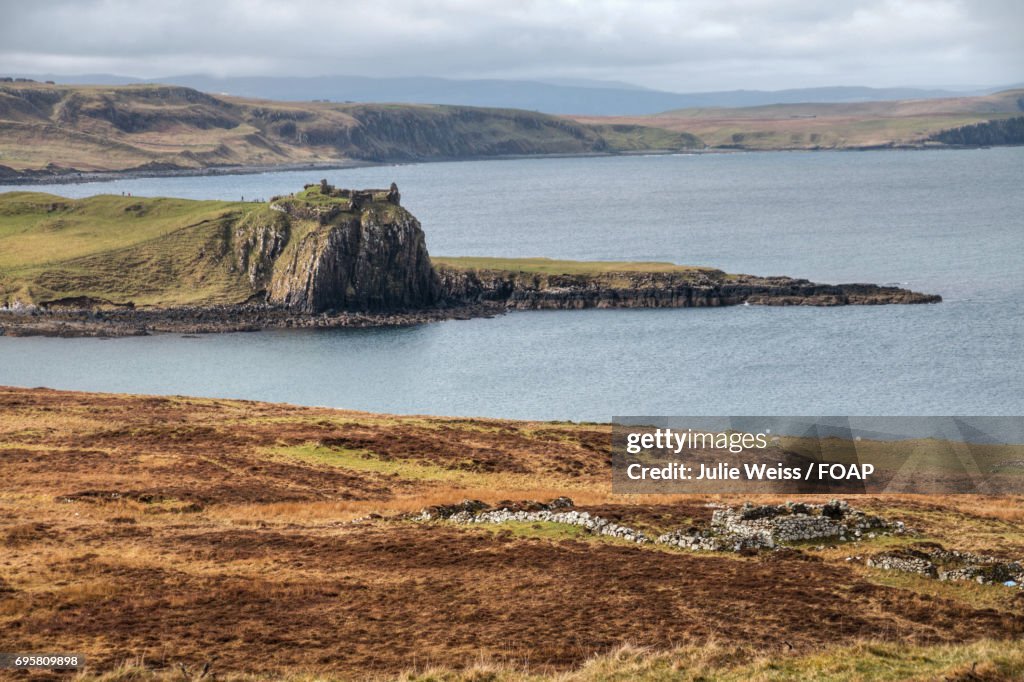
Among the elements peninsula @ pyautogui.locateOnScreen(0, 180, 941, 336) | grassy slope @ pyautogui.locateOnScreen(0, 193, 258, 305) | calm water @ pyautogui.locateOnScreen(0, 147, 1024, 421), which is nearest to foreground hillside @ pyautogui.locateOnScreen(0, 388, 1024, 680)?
calm water @ pyautogui.locateOnScreen(0, 147, 1024, 421)

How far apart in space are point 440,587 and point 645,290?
117 metres

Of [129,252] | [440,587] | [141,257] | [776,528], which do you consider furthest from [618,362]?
[440,587]

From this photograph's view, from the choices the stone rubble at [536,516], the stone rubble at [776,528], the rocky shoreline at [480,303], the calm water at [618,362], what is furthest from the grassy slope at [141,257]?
the stone rubble at [776,528]

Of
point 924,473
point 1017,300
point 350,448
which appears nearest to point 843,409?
point 924,473

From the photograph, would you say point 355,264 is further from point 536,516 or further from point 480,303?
point 536,516

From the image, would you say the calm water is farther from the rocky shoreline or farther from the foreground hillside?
the foreground hillside

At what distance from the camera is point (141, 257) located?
156 m

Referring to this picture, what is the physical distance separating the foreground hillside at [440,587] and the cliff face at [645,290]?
9483 centimetres

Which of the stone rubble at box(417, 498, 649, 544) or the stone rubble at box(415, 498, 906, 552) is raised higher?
the stone rubble at box(415, 498, 906, 552)

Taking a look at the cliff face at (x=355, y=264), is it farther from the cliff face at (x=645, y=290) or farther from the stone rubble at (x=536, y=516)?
the stone rubble at (x=536, y=516)

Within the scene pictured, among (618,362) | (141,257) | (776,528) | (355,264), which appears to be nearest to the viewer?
(776,528)

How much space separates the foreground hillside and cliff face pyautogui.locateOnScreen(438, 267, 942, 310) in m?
94.8

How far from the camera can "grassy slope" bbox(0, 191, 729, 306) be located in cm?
14700

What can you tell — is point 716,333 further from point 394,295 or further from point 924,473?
point 924,473
